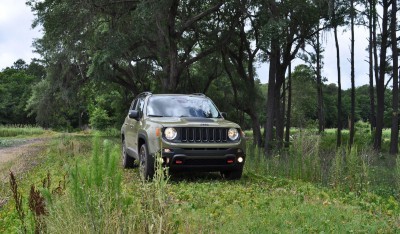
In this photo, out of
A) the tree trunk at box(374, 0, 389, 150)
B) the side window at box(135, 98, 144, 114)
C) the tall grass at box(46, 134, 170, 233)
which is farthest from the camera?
the tree trunk at box(374, 0, 389, 150)

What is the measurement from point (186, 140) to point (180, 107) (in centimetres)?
161

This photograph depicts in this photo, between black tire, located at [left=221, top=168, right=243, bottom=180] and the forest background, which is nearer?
black tire, located at [left=221, top=168, right=243, bottom=180]

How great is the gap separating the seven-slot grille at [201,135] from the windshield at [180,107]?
1.15 m

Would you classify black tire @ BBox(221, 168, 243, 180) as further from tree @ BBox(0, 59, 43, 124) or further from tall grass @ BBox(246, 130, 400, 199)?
tree @ BBox(0, 59, 43, 124)

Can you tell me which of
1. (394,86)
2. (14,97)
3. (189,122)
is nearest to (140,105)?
(189,122)

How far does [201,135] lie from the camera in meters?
9.46

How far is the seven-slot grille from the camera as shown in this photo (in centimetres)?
935

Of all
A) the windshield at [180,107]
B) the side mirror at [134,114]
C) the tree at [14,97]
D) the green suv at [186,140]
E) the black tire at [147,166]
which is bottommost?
the black tire at [147,166]

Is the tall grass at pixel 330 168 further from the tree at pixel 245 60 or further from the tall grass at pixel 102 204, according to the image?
the tree at pixel 245 60

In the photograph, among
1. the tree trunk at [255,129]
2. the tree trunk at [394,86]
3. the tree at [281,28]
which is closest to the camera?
the tree at [281,28]

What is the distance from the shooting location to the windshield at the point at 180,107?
416 inches

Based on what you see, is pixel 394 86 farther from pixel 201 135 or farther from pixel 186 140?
pixel 186 140

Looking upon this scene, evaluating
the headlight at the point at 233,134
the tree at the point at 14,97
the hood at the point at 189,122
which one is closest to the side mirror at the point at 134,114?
the hood at the point at 189,122

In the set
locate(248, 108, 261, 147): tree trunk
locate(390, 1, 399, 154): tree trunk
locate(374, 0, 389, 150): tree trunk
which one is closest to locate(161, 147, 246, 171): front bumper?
locate(390, 1, 399, 154): tree trunk
